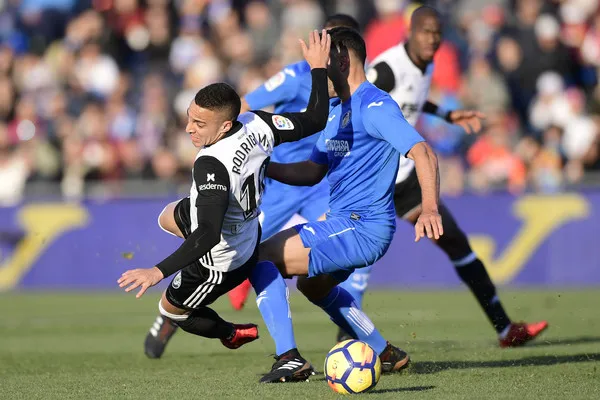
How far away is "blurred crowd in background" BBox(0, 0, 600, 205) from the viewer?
1598 centimetres

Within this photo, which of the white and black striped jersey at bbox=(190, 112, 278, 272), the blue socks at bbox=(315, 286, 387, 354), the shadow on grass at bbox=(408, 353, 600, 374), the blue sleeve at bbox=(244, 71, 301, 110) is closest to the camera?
the white and black striped jersey at bbox=(190, 112, 278, 272)

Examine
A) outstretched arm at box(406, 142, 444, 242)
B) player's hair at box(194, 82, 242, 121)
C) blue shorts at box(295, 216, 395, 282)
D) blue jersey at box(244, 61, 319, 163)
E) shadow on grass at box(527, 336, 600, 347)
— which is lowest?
shadow on grass at box(527, 336, 600, 347)

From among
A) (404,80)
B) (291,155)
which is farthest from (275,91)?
(404,80)

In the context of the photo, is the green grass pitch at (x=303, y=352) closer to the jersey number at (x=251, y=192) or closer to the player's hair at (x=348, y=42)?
the jersey number at (x=251, y=192)

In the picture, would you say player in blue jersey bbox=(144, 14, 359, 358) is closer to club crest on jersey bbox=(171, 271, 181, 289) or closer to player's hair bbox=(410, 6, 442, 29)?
player's hair bbox=(410, 6, 442, 29)

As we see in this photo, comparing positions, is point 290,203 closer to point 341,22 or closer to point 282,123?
point 341,22

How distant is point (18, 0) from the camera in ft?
66.4

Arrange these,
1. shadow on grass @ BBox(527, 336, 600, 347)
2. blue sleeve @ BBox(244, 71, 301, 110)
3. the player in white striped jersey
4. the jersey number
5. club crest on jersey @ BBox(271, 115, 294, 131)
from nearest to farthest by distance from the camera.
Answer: the player in white striped jersey, the jersey number, club crest on jersey @ BBox(271, 115, 294, 131), blue sleeve @ BBox(244, 71, 301, 110), shadow on grass @ BBox(527, 336, 600, 347)

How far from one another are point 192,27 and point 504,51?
18.6ft

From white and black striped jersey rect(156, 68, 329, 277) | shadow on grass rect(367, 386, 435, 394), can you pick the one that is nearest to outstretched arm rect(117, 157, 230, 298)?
white and black striped jersey rect(156, 68, 329, 277)

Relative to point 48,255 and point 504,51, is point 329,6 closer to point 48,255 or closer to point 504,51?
point 504,51

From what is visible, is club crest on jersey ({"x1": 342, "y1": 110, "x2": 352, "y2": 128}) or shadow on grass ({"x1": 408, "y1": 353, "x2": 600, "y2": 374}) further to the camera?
shadow on grass ({"x1": 408, "y1": 353, "x2": 600, "y2": 374})

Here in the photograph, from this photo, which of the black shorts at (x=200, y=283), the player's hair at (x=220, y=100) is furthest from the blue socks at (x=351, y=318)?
the player's hair at (x=220, y=100)

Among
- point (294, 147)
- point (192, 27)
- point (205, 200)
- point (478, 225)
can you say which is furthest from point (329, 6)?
point (205, 200)
